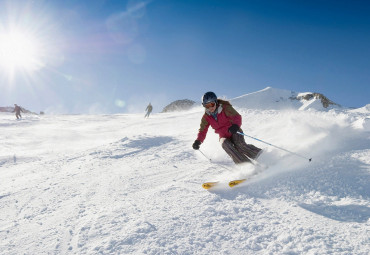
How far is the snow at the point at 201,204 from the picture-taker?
2.31 metres

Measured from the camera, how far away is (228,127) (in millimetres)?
4781

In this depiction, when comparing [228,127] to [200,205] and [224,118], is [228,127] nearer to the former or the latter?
[224,118]

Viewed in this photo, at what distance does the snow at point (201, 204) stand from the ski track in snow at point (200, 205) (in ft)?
0.04

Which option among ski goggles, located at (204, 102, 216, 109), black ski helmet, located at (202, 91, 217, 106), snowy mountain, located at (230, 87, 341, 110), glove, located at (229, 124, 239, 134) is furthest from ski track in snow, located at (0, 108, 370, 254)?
snowy mountain, located at (230, 87, 341, 110)

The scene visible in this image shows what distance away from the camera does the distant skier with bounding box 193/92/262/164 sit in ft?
14.8

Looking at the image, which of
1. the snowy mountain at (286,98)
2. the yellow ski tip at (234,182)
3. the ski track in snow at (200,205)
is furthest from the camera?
the snowy mountain at (286,98)

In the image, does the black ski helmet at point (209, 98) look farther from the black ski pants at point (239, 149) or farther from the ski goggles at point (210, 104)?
the black ski pants at point (239, 149)

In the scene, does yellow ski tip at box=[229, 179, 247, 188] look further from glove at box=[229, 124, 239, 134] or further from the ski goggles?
the ski goggles

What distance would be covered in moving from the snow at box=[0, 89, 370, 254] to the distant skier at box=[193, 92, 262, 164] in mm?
273

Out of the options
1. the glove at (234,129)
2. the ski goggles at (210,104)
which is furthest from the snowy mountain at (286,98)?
the glove at (234,129)

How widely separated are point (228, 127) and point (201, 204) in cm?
208

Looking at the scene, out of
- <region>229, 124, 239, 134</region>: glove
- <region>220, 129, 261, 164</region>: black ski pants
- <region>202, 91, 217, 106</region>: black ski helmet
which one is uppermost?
<region>202, 91, 217, 106</region>: black ski helmet

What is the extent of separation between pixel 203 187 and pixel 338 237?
5.78ft

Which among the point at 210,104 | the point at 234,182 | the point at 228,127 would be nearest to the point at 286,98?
the point at 228,127
